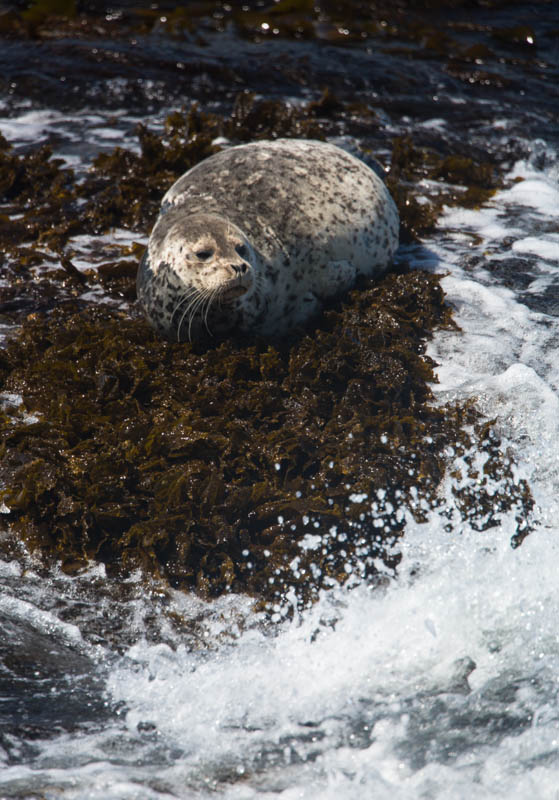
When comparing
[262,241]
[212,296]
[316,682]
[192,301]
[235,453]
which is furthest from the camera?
[262,241]

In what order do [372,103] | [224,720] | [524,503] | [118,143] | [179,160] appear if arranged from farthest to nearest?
[372,103] < [118,143] < [179,160] < [524,503] < [224,720]

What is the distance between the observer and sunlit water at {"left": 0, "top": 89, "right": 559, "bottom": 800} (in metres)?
2.66

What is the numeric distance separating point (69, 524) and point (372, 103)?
658 centimetres

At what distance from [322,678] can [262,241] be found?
2679mm

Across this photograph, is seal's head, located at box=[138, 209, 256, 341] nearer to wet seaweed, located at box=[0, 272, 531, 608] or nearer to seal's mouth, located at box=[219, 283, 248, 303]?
seal's mouth, located at box=[219, 283, 248, 303]

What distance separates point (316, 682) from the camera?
3066 mm

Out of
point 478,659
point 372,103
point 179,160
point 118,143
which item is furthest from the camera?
point 372,103

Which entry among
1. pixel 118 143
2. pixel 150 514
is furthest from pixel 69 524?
pixel 118 143

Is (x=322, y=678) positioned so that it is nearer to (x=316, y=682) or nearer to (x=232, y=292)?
(x=316, y=682)

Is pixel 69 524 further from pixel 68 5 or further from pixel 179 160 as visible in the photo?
pixel 68 5

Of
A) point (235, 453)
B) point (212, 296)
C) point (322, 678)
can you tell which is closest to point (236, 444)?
point (235, 453)

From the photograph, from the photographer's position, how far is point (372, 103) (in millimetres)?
8648

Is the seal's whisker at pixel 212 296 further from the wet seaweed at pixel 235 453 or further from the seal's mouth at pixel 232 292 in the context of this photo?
the wet seaweed at pixel 235 453

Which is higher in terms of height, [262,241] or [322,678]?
[262,241]
